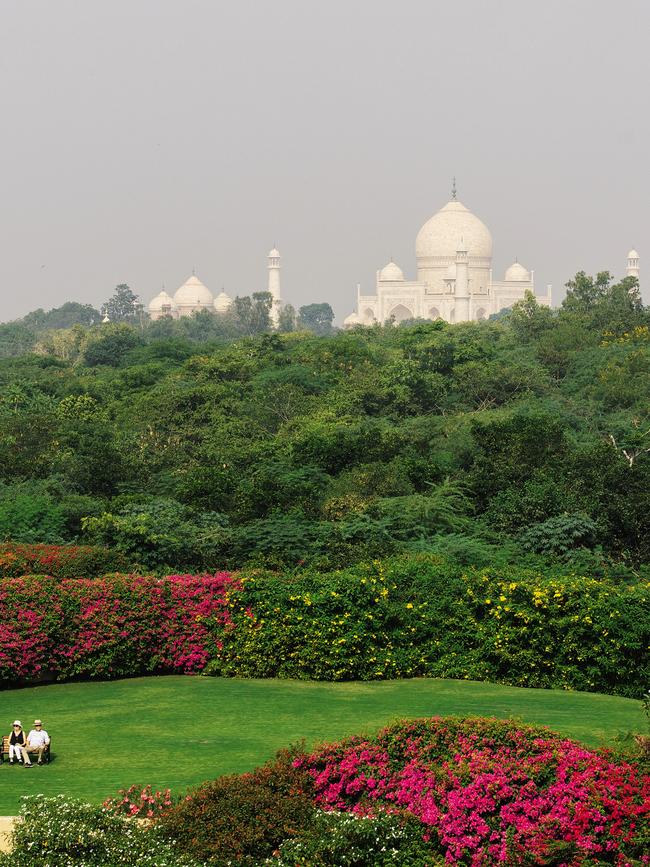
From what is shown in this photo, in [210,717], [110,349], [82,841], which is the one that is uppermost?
[110,349]

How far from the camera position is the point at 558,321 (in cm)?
5581

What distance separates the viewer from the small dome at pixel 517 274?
123100mm

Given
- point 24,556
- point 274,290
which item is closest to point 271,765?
point 24,556

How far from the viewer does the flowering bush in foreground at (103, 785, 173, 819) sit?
446 inches

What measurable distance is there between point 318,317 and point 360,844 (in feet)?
455

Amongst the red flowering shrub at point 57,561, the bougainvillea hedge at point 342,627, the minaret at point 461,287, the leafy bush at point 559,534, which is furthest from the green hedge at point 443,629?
the minaret at point 461,287

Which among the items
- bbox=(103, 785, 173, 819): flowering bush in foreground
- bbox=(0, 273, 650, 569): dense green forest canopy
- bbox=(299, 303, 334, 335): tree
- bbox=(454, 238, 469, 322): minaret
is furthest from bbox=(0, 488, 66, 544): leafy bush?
bbox=(299, 303, 334, 335): tree

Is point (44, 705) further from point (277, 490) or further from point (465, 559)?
point (277, 490)

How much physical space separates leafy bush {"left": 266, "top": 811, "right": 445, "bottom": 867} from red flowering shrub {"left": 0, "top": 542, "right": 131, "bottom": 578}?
11.4 metres

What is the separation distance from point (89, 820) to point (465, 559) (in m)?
12.6

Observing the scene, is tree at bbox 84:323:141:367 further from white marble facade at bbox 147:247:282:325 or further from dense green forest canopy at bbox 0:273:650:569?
white marble facade at bbox 147:247:282:325

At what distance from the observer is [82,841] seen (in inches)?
416

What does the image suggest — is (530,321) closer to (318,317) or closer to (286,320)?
(286,320)

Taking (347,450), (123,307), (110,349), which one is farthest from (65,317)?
(347,450)
